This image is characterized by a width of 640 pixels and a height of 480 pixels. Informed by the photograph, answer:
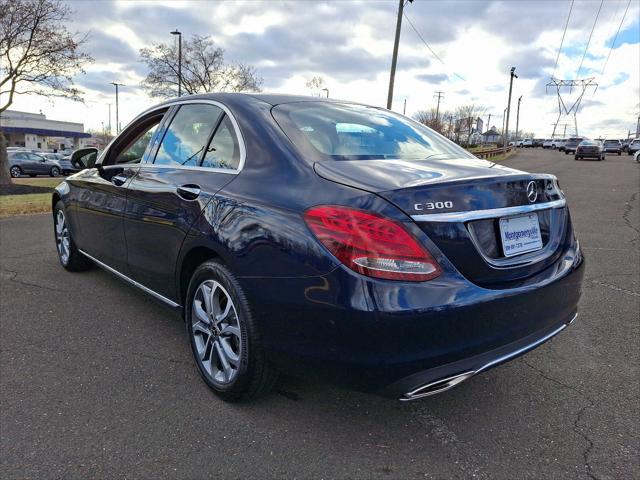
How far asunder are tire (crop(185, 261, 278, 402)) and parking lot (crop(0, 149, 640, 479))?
132 millimetres

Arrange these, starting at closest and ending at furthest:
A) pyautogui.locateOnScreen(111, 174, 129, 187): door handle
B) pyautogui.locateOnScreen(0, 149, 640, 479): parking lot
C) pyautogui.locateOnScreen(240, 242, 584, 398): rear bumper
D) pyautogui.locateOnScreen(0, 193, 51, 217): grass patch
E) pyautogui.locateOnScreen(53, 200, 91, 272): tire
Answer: pyautogui.locateOnScreen(240, 242, 584, 398): rear bumper, pyautogui.locateOnScreen(0, 149, 640, 479): parking lot, pyautogui.locateOnScreen(111, 174, 129, 187): door handle, pyautogui.locateOnScreen(53, 200, 91, 272): tire, pyautogui.locateOnScreen(0, 193, 51, 217): grass patch

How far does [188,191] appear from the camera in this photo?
283 cm

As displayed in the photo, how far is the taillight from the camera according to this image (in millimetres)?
1946

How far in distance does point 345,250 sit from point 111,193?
252cm

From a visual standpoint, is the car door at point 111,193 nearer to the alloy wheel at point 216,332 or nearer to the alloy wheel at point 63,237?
the alloy wheel at point 63,237

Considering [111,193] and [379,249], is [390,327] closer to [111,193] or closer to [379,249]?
[379,249]

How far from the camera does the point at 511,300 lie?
214 cm

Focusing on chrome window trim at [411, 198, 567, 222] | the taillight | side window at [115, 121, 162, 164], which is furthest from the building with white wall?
chrome window trim at [411, 198, 567, 222]

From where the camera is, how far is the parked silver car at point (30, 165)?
89.1ft

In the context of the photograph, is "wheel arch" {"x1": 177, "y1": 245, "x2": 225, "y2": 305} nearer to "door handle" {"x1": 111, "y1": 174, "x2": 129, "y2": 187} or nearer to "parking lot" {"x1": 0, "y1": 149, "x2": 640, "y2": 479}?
"parking lot" {"x1": 0, "y1": 149, "x2": 640, "y2": 479}

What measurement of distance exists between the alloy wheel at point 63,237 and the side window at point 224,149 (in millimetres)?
2814

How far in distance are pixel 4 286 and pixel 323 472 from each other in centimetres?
403

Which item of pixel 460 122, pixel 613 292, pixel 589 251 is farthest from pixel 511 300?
pixel 460 122

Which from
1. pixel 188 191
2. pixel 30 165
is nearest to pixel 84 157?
pixel 188 191
